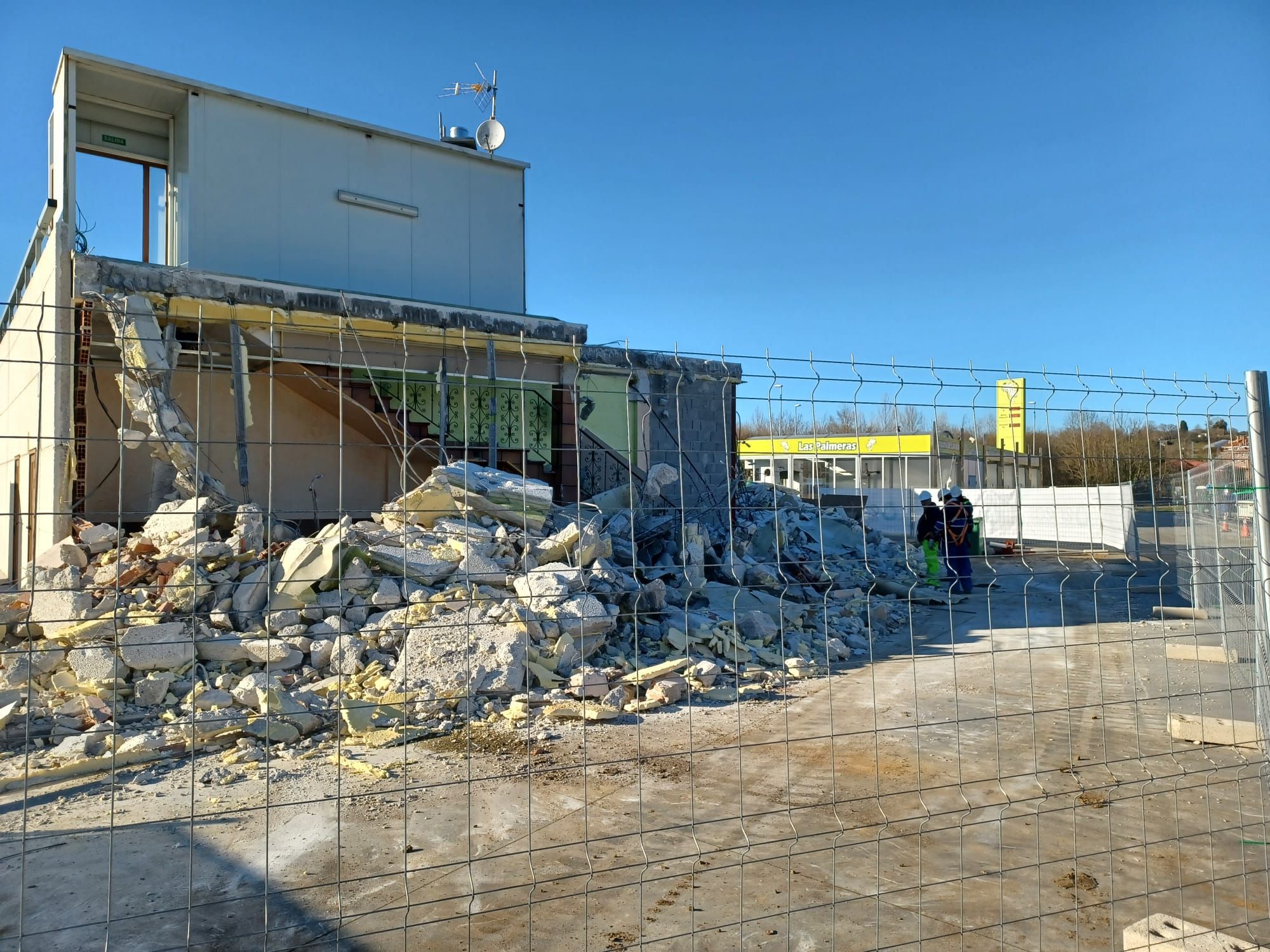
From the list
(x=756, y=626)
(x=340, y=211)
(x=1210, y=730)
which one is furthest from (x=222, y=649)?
(x=340, y=211)

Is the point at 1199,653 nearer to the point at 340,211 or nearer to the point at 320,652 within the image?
the point at 320,652

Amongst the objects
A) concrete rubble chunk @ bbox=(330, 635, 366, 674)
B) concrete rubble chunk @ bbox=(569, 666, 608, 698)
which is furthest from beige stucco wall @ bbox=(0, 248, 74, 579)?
concrete rubble chunk @ bbox=(569, 666, 608, 698)

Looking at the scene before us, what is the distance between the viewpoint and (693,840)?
4.21 metres

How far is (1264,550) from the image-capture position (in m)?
3.64

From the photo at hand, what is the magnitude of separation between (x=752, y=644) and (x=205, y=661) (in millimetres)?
5363

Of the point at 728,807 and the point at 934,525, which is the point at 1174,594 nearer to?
the point at 934,525

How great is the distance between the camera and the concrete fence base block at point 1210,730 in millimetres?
5754

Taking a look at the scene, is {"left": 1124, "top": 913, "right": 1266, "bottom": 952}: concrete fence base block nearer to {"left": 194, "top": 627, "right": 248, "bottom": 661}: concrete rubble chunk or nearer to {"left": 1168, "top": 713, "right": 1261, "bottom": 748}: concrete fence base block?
{"left": 1168, "top": 713, "right": 1261, "bottom": 748}: concrete fence base block

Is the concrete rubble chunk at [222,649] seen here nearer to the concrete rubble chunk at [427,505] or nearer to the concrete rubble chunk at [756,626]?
the concrete rubble chunk at [427,505]

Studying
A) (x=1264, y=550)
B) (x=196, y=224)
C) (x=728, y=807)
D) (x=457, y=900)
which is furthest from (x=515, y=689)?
(x=196, y=224)

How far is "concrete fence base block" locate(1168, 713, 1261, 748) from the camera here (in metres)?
5.75

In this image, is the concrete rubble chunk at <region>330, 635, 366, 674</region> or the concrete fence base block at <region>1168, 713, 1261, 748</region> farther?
the concrete rubble chunk at <region>330, 635, 366, 674</region>

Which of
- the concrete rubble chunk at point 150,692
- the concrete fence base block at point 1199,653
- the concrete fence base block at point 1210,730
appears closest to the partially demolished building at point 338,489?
the concrete rubble chunk at point 150,692

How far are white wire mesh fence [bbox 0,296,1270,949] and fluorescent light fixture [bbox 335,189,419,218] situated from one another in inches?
127
